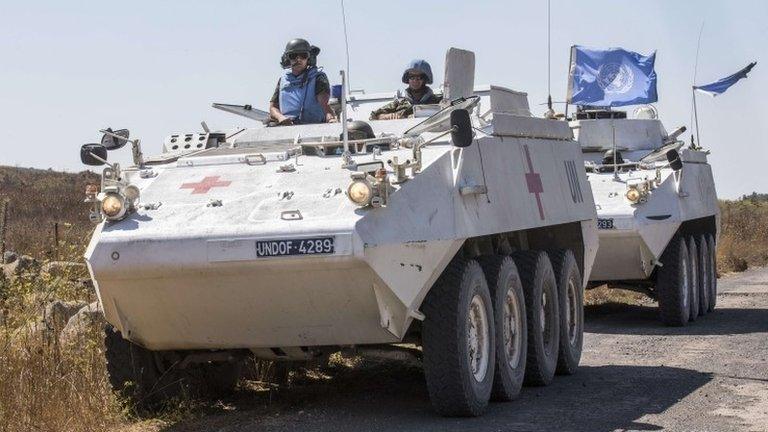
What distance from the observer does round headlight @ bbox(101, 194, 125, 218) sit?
8.45 meters

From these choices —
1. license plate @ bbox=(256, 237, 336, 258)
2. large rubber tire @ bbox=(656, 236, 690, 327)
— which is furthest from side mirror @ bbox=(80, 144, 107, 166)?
large rubber tire @ bbox=(656, 236, 690, 327)

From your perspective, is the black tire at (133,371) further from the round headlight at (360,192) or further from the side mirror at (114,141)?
the round headlight at (360,192)

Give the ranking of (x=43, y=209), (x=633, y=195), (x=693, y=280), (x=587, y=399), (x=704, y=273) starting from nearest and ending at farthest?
(x=587, y=399) → (x=633, y=195) → (x=693, y=280) → (x=704, y=273) → (x=43, y=209)

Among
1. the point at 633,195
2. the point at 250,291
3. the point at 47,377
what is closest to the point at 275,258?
the point at 250,291

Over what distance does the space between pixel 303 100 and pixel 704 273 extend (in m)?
8.93

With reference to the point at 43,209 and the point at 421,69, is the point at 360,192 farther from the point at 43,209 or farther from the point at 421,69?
the point at 43,209

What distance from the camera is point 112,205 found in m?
8.45

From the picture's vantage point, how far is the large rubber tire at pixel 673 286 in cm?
1625

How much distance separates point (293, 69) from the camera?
10.7 meters

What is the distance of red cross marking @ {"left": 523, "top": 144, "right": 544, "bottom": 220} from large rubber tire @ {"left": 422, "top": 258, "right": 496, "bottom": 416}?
185cm

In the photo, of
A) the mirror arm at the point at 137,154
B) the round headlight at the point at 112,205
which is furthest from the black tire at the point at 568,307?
the round headlight at the point at 112,205

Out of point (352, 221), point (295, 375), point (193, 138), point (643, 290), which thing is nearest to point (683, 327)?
point (643, 290)

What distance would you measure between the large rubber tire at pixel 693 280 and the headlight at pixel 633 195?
174 centimetres

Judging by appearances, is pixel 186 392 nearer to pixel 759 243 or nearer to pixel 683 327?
pixel 683 327
